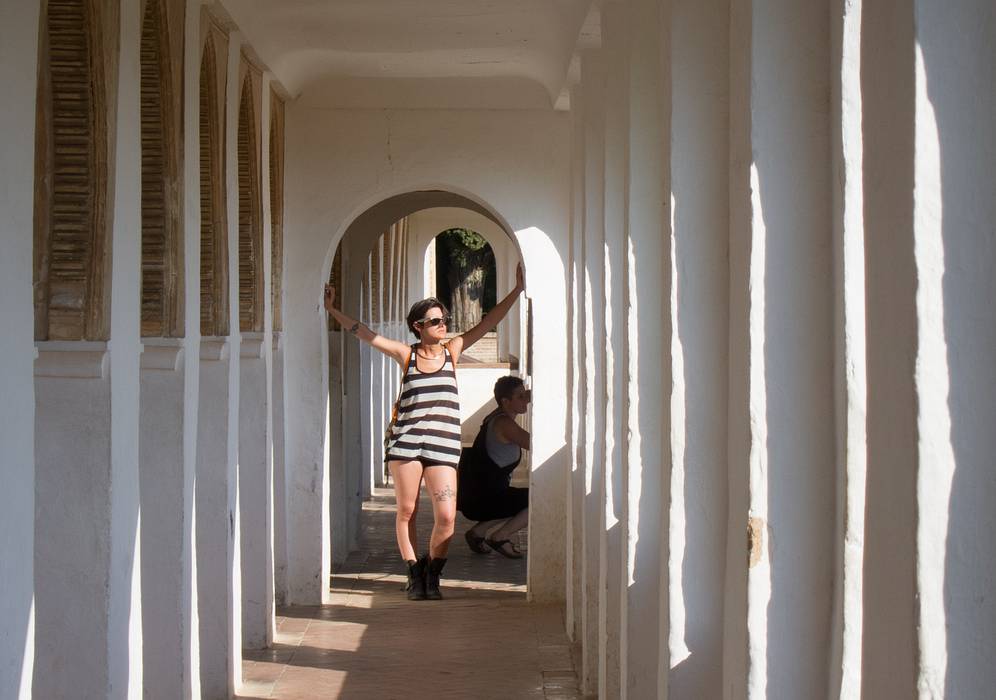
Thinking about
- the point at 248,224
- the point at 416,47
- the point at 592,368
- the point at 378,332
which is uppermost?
the point at 416,47

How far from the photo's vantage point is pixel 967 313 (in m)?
1.98

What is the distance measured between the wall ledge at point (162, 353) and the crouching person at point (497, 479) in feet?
17.2

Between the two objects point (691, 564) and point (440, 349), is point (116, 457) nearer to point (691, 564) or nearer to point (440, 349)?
point (691, 564)

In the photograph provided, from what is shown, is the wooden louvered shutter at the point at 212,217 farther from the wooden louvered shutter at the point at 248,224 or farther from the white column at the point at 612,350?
the white column at the point at 612,350

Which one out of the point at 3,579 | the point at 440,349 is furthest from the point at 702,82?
the point at 440,349

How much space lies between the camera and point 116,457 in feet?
16.6

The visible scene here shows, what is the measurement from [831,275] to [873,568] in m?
0.74

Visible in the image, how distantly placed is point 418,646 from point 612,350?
3339mm

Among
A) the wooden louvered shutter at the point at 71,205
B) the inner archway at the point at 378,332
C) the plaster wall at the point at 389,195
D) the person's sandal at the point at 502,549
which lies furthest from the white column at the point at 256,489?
the person's sandal at the point at 502,549

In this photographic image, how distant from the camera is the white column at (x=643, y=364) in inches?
189

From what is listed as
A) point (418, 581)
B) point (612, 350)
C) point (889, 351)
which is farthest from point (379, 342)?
point (889, 351)

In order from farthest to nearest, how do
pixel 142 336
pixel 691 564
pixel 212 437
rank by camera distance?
pixel 212 437 < pixel 142 336 < pixel 691 564

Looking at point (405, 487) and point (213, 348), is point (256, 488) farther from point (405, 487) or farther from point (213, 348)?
point (213, 348)

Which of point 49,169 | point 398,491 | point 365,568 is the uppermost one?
point 49,169
